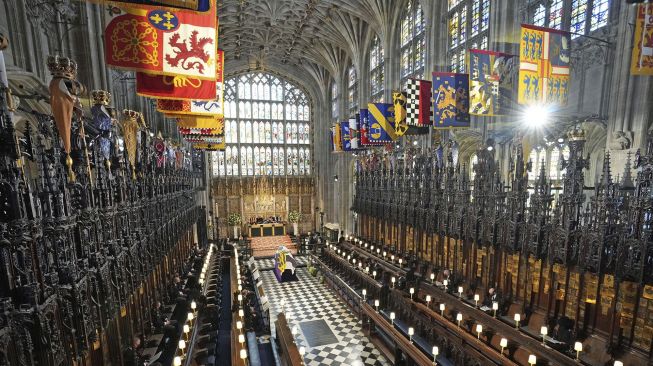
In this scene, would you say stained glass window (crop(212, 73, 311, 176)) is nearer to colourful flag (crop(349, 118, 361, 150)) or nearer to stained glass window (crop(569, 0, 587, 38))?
colourful flag (crop(349, 118, 361, 150))

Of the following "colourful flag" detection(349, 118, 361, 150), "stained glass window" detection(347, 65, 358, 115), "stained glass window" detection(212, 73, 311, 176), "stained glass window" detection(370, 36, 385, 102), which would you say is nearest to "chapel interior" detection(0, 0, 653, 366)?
"colourful flag" detection(349, 118, 361, 150)

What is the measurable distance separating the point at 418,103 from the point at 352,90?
15775 mm

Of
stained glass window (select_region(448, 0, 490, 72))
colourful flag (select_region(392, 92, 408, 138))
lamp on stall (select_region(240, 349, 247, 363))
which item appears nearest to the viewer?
lamp on stall (select_region(240, 349, 247, 363))

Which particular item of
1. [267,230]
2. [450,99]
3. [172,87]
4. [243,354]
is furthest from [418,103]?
[267,230]

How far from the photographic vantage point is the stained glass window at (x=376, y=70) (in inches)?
824

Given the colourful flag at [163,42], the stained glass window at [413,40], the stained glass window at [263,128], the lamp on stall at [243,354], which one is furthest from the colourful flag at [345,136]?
the lamp on stall at [243,354]

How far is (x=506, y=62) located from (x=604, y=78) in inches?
104

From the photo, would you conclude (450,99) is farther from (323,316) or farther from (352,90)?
(352,90)

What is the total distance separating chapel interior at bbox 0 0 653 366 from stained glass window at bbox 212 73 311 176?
37.1 feet

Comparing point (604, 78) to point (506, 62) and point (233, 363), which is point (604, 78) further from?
point (233, 363)

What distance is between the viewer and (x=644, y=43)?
533cm

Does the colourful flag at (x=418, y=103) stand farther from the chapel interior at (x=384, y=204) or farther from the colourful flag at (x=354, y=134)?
the colourful flag at (x=354, y=134)

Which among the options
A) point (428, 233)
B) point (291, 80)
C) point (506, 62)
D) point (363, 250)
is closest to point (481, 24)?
point (506, 62)

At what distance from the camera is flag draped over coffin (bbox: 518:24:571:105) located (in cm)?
709
